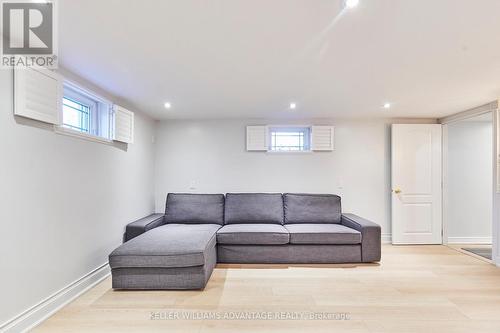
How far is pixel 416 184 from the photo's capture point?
14.4 feet

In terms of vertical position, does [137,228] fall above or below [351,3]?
below

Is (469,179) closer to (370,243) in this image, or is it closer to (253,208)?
(370,243)

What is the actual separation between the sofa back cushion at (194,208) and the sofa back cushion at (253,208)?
0.47 ft

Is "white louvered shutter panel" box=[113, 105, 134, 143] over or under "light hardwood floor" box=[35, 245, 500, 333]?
over

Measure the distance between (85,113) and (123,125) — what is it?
17.5 inches

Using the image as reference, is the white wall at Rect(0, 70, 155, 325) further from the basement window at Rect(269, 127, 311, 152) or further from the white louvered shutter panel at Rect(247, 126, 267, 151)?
the basement window at Rect(269, 127, 311, 152)

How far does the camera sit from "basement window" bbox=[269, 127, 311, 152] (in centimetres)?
464

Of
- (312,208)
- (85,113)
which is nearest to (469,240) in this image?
(312,208)

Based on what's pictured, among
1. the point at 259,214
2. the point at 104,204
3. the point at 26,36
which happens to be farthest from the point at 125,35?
the point at 259,214

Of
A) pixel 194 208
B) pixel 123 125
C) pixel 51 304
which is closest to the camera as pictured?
pixel 51 304

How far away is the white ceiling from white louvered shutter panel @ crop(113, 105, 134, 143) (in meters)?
0.18

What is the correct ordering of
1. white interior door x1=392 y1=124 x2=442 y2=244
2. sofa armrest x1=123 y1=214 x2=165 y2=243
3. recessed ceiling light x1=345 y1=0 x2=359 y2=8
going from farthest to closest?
white interior door x1=392 y1=124 x2=442 y2=244 → sofa armrest x1=123 y1=214 x2=165 y2=243 → recessed ceiling light x1=345 y1=0 x2=359 y2=8

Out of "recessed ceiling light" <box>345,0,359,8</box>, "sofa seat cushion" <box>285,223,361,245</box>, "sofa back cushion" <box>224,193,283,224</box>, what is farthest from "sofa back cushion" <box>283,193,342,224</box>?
"recessed ceiling light" <box>345,0,359,8</box>

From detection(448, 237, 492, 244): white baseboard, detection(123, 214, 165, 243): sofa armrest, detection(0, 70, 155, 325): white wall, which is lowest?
detection(448, 237, 492, 244): white baseboard
